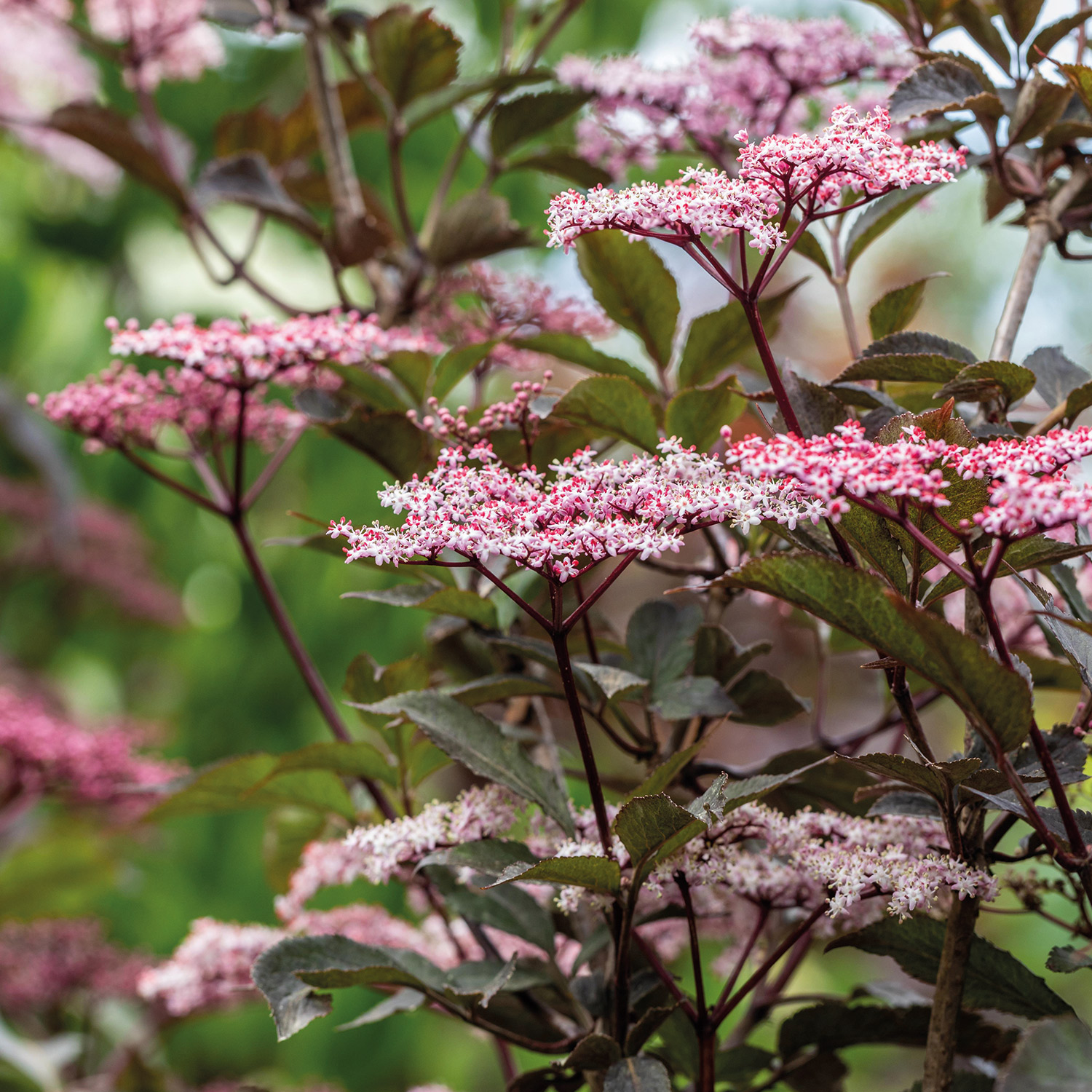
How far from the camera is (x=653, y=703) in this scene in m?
0.39

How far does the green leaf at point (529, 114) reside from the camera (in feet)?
1.84

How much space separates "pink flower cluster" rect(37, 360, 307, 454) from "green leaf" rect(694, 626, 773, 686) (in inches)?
9.3

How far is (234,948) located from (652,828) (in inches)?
11.6

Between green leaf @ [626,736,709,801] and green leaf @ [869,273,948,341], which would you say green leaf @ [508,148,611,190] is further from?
green leaf @ [626,736,709,801]

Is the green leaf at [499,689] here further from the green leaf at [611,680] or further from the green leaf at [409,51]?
the green leaf at [409,51]

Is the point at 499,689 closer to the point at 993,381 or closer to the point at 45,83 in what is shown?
the point at 993,381

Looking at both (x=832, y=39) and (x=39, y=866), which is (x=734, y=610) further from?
(x=832, y=39)

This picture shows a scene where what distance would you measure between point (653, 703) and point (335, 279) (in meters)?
0.33

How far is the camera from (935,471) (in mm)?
241

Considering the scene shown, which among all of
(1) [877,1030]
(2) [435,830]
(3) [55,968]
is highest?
(2) [435,830]

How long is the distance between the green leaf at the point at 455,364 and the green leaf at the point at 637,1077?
27 centimetres

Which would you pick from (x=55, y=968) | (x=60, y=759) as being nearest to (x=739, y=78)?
(x=60, y=759)

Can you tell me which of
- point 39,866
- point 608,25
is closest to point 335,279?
point 39,866

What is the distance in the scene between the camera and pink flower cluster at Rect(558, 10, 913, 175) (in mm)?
522
